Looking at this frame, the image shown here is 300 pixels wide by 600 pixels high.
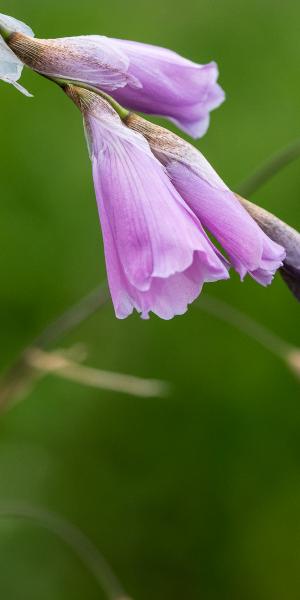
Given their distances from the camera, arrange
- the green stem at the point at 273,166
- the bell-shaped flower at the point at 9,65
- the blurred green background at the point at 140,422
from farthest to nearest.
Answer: the blurred green background at the point at 140,422, the green stem at the point at 273,166, the bell-shaped flower at the point at 9,65

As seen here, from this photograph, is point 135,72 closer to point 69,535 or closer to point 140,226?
point 140,226

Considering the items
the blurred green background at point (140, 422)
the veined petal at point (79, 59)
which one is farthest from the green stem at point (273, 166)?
the blurred green background at point (140, 422)

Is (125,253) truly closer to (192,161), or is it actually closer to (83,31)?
(192,161)

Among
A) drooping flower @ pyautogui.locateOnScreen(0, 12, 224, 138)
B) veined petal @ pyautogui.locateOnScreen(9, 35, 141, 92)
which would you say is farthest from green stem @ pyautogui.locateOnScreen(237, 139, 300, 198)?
veined petal @ pyautogui.locateOnScreen(9, 35, 141, 92)

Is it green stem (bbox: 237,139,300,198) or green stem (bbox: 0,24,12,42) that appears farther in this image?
green stem (bbox: 237,139,300,198)

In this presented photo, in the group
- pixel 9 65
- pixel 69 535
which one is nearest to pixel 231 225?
pixel 9 65

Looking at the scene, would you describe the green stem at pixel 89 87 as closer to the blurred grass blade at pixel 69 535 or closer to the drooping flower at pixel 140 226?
the drooping flower at pixel 140 226

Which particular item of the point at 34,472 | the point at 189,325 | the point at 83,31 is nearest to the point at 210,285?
the point at 189,325

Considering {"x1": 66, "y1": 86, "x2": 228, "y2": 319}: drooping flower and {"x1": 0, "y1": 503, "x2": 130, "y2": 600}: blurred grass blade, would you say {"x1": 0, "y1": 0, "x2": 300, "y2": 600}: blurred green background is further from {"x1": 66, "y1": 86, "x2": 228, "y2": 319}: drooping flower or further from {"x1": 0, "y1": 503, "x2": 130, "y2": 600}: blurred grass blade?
{"x1": 66, "y1": 86, "x2": 228, "y2": 319}: drooping flower
